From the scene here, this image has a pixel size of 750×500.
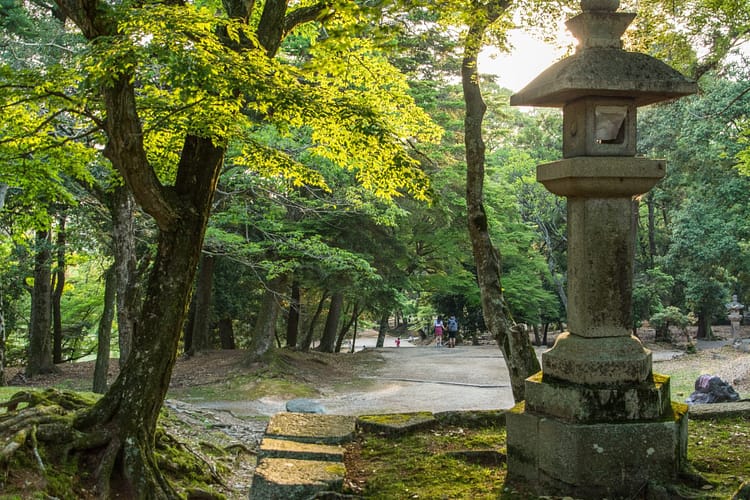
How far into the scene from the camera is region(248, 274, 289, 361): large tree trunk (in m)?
19.7

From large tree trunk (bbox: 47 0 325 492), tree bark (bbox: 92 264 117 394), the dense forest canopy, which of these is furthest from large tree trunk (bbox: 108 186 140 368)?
large tree trunk (bbox: 47 0 325 492)

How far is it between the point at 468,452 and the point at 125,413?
316cm

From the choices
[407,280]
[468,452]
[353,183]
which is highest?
[353,183]

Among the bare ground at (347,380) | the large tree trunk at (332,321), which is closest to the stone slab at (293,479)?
the bare ground at (347,380)

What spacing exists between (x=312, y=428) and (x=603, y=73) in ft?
13.3

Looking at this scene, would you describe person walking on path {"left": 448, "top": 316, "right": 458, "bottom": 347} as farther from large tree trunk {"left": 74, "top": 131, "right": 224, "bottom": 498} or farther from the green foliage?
large tree trunk {"left": 74, "top": 131, "right": 224, "bottom": 498}

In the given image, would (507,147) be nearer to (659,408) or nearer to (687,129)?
(687,129)

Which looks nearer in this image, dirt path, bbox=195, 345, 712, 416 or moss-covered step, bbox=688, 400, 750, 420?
moss-covered step, bbox=688, 400, 750, 420

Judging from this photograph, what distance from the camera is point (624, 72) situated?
4770 millimetres

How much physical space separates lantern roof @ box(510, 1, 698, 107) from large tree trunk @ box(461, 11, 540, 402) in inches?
105

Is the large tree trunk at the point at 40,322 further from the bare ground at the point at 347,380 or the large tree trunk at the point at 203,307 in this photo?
the large tree trunk at the point at 203,307

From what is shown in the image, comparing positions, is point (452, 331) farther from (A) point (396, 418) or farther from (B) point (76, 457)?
(B) point (76, 457)

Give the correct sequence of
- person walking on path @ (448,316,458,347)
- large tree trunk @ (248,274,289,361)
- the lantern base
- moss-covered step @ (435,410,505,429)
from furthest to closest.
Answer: person walking on path @ (448,316,458,347), large tree trunk @ (248,274,289,361), moss-covered step @ (435,410,505,429), the lantern base

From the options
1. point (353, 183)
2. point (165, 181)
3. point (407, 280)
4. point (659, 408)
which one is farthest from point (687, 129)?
point (659, 408)
